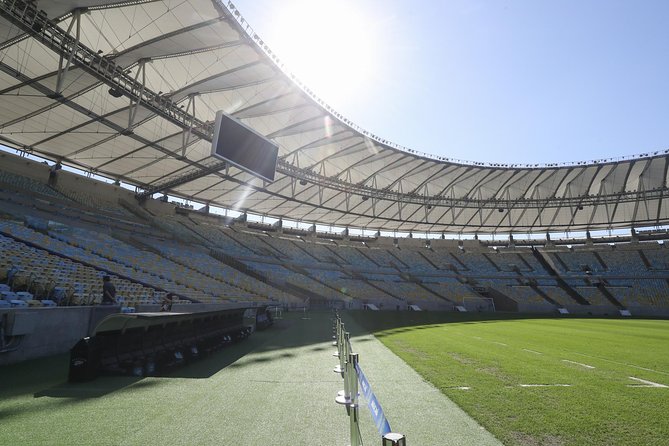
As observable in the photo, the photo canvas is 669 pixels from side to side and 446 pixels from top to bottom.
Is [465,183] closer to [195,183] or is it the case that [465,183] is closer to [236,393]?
[195,183]

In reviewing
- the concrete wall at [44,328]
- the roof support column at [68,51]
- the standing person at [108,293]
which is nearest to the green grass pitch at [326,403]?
the concrete wall at [44,328]

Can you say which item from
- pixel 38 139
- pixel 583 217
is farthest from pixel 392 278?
pixel 38 139

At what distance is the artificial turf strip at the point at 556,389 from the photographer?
Result: 157 inches

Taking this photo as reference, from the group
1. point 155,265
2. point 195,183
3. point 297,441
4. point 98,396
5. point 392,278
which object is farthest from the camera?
point 392,278

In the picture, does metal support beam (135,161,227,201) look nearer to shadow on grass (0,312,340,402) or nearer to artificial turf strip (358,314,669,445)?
shadow on grass (0,312,340,402)

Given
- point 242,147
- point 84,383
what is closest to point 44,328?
point 84,383

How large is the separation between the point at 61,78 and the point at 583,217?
54859 mm

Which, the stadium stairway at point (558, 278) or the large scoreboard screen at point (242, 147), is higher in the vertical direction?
the large scoreboard screen at point (242, 147)

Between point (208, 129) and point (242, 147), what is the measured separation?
3.41 metres

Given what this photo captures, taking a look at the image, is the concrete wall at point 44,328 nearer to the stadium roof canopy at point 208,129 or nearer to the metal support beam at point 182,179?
the stadium roof canopy at point 208,129

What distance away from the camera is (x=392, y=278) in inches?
1788

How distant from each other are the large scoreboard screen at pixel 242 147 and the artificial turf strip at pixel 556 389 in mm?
13117

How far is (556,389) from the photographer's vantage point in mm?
5867

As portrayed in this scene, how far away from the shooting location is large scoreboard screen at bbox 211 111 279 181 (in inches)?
702
